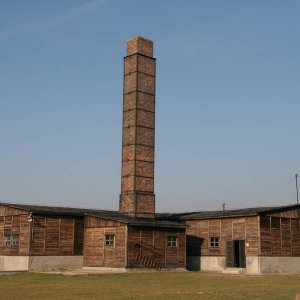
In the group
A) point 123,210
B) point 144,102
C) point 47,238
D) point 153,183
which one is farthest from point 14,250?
point 144,102

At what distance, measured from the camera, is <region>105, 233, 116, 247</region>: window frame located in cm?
4022

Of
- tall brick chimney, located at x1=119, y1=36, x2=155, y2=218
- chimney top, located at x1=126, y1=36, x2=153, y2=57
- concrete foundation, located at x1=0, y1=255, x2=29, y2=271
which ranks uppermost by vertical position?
chimney top, located at x1=126, y1=36, x2=153, y2=57

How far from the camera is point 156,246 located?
40.8 meters

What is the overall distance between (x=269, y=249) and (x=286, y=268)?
8.42ft

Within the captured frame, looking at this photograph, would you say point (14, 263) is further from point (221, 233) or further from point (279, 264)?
point (279, 264)

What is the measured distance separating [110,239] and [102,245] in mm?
1005

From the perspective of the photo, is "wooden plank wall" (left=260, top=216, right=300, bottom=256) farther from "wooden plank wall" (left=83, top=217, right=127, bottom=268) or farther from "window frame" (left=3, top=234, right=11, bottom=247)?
"window frame" (left=3, top=234, right=11, bottom=247)

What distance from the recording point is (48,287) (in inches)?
1027

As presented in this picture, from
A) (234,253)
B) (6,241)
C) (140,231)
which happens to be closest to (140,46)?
(140,231)

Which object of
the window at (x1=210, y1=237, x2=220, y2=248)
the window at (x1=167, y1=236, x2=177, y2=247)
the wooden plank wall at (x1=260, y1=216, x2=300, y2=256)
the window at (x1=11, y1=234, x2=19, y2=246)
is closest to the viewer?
the wooden plank wall at (x1=260, y1=216, x2=300, y2=256)

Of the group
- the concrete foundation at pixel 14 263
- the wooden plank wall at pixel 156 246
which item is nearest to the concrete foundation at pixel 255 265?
the wooden plank wall at pixel 156 246

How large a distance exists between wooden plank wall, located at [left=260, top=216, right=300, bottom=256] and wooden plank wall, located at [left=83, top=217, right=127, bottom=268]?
1160cm

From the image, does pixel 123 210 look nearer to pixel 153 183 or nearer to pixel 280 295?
pixel 153 183

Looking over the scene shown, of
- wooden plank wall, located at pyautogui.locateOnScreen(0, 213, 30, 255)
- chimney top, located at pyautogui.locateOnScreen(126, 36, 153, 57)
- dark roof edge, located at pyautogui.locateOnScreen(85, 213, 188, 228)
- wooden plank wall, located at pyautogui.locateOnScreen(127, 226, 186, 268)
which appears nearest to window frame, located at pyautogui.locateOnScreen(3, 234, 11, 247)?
wooden plank wall, located at pyautogui.locateOnScreen(0, 213, 30, 255)
